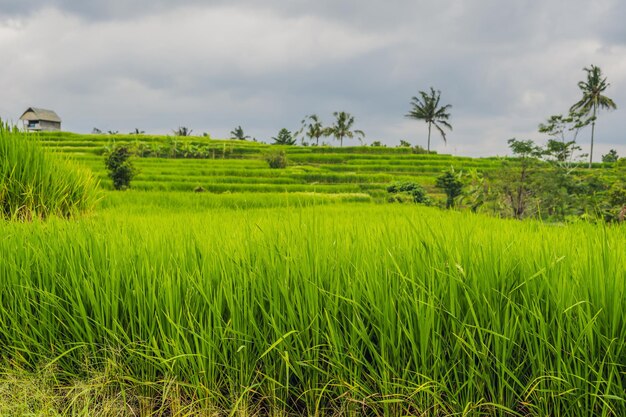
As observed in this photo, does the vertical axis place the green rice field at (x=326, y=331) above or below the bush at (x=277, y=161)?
below

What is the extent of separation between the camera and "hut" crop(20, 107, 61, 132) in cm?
5450

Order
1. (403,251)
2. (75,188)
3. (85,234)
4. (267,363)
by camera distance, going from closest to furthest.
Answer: (267,363) < (403,251) < (85,234) < (75,188)

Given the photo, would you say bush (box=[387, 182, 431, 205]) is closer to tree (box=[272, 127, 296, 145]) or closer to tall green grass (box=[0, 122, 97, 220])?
tall green grass (box=[0, 122, 97, 220])

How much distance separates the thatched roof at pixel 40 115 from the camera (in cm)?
5466

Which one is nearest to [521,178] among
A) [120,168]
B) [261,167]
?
[120,168]

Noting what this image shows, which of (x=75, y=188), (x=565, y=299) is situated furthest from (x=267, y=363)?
(x=75, y=188)

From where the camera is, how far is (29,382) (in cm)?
185

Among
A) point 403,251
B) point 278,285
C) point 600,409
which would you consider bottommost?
point 600,409

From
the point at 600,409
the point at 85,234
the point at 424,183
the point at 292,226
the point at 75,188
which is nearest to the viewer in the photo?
the point at 600,409

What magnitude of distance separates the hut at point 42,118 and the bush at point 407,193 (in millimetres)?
51843

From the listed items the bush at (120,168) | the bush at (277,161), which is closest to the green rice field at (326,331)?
the bush at (120,168)

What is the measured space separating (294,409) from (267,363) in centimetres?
21

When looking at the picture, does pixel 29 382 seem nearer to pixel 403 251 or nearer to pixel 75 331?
pixel 75 331

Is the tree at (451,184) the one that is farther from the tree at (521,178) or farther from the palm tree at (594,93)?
the palm tree at (594,93)
